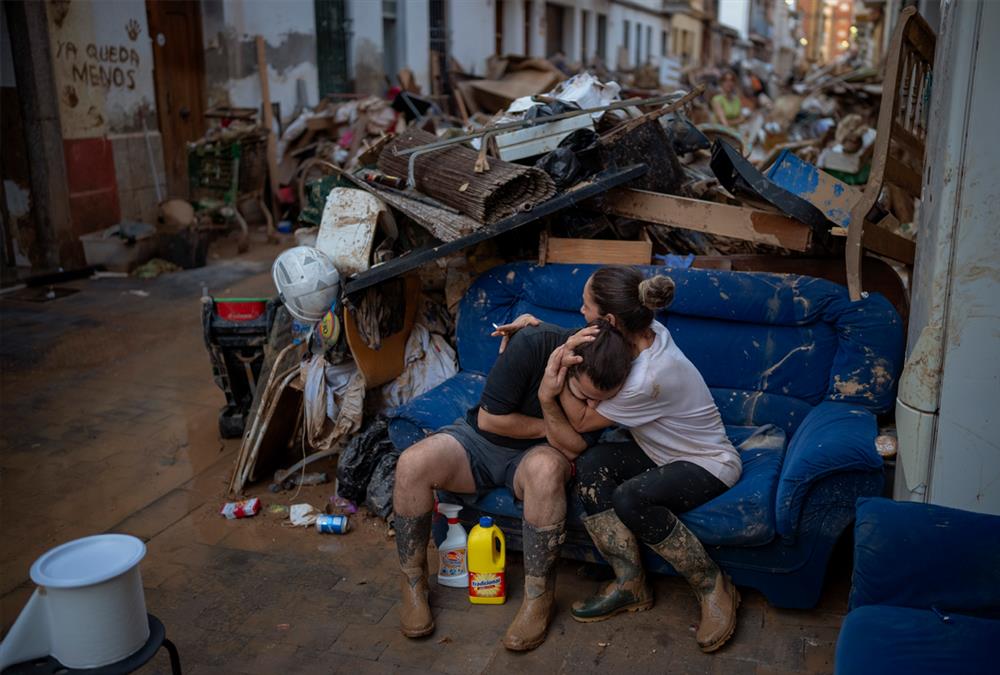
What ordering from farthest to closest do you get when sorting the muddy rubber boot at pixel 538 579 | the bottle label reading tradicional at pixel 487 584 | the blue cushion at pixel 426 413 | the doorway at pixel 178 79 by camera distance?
the doorway at pixel 178 79
the blue cushion at pixel 426 413
the bottle label reading tradicional at pixel 487 584
the muddy rubber boot at pixel 538 579

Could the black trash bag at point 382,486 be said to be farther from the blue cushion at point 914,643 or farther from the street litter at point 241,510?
the blue cushion at point 914,643

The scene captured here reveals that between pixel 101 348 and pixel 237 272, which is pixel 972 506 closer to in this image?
pixel 101 348

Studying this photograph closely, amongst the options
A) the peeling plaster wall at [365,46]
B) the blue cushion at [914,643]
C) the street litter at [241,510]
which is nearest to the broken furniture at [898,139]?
the blue cushion at [914,643]

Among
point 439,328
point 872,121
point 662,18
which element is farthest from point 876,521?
point 662,18

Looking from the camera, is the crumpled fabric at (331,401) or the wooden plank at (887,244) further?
the crumpled fabric at (331,401)

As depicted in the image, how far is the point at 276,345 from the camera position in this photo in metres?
5.03

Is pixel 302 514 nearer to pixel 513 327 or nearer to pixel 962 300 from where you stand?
pixel 513 327

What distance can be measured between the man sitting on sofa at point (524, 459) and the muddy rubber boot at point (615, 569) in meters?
0.13

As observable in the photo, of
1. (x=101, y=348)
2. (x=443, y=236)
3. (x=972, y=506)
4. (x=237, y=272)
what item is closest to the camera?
(x=972, y=506)

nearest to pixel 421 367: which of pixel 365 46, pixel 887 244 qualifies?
pixel 887 244

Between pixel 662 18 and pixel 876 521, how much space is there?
31.0 metres

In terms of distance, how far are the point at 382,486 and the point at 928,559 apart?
253 cm

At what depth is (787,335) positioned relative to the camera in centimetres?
407

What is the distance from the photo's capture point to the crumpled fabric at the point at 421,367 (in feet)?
15.8
